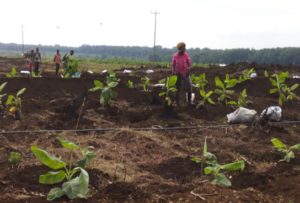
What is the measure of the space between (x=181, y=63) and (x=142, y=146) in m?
3.46

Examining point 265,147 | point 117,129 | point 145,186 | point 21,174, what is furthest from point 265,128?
point 21,174

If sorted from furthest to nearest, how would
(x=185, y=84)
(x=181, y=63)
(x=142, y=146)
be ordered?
(x=185, y=84) < (x=181, y=63) < (x=142, y=146)

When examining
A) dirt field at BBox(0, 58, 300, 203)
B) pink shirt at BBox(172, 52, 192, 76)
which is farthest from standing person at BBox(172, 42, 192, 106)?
dirt field at BBox(0, 58, 300, 203)

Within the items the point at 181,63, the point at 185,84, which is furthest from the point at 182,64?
the point at 185,84

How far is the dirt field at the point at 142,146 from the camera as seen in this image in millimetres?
4848

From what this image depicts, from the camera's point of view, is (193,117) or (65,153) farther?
(193,117)

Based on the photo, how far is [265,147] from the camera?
784 centimetres

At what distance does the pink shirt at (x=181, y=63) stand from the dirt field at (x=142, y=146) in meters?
0.78

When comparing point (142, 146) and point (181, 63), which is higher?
point (181, 63)

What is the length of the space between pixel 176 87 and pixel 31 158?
515 centimetres

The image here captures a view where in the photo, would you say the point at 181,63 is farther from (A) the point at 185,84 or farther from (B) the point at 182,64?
(A) the point at 185,84

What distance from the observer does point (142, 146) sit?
7.66m

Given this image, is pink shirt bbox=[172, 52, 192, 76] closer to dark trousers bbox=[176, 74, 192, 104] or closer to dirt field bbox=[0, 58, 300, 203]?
dark trousers bbox=[176, 74, 192, 104]

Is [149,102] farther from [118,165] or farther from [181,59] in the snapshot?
[118,165]
